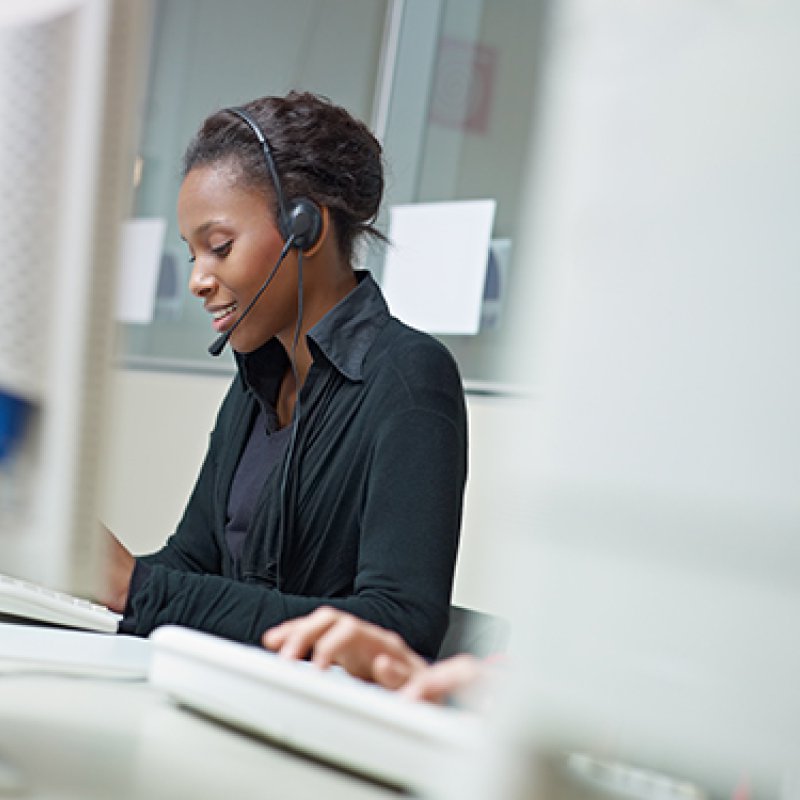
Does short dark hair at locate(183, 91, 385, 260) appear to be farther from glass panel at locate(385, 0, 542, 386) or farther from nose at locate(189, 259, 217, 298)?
glass panel at locate(385, 0, 542, 386)

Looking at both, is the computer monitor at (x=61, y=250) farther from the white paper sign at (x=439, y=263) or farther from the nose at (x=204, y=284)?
the white paper sign at (x=439, y=263)

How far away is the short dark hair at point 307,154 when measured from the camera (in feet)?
5.24

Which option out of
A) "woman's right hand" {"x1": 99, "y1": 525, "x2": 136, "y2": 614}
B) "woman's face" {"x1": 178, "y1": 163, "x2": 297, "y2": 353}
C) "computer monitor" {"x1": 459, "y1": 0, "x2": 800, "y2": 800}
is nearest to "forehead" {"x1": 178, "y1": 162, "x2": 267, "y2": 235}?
"woman's face" {"x1": 178, "y1": 163, "x2": 297, "y2": 353}

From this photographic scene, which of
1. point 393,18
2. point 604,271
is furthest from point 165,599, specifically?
point 393,18

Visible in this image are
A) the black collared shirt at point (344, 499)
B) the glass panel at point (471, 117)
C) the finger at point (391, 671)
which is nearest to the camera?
the finger at point (391, 671)

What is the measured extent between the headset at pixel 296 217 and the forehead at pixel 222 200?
0.09 ft

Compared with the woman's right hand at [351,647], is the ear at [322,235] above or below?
above

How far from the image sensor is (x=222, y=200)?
157 centimetres

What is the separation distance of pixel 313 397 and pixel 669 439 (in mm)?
1156

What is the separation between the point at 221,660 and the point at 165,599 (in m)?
0.51

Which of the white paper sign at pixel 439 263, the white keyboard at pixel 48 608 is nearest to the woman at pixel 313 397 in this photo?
the white keyboard at pixel 48 608

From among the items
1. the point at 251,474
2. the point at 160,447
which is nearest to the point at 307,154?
the point at 251,474

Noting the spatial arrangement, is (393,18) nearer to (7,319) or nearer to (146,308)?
(146,308)

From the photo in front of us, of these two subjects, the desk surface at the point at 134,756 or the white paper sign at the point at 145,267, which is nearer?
the desk surface at the point at 134,756
